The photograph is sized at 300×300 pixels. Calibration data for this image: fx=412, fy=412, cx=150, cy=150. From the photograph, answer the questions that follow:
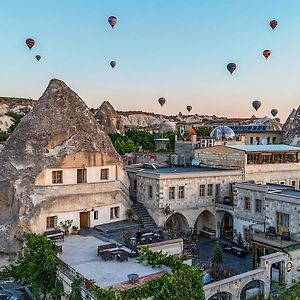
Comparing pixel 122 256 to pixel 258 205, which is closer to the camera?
pixel 122 256

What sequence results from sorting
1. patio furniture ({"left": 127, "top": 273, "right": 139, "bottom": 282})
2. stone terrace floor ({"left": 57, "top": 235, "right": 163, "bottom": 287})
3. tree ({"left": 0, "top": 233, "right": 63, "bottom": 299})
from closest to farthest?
patio furniture ({"left": 127, "top": 273, "right": 139, "bottom": 282}) → stone terrace floor ({"left": 57, "top": 235, "right": 163, "bottom": 287}) → tree ({"left": 0, "top": 233, "right": 63, "bottom": 299})

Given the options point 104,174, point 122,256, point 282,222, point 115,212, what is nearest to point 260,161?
point 282,222

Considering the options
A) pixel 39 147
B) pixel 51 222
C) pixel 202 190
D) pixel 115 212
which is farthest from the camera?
pixel 202 190

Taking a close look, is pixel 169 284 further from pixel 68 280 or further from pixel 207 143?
pixel 207 143

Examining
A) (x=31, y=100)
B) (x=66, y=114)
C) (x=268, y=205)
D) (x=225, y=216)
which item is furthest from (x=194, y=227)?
(x=31, y=100)

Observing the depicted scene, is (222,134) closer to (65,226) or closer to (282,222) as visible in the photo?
(282,222)

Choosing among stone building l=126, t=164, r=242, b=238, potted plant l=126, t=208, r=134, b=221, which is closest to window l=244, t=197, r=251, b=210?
stone building l=126, t=164, r=242, b=238

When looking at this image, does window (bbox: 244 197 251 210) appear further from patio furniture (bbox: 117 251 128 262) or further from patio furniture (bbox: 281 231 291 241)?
patio furniture (bbox: 117 251 128 262)
